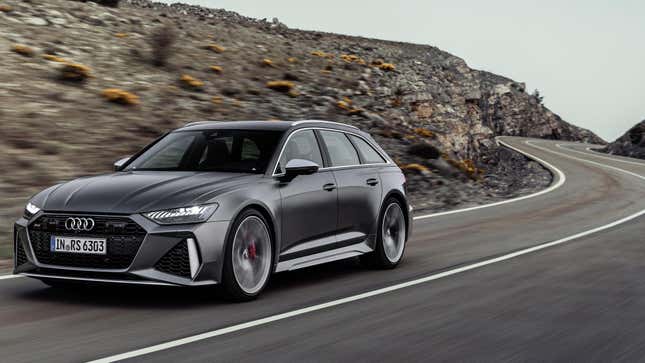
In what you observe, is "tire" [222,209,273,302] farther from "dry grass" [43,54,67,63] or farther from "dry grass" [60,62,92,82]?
"dry grass" [43,54,67,63]

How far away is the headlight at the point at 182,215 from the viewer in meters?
7.05

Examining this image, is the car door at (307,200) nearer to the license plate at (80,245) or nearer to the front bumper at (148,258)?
the front bumper at (148,258)

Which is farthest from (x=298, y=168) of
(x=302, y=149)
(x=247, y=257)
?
(x=247, y=257)

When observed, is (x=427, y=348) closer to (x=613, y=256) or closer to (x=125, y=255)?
(x=125, y=255)

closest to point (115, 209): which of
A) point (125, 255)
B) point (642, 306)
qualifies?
point (125, 255)

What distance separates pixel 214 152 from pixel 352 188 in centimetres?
162

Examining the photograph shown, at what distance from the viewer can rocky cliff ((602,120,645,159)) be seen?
58781mm

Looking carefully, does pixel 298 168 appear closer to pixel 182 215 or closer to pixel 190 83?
pixel 182 215

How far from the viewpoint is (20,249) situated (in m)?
7.49

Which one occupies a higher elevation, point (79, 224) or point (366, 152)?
point (366, 152)

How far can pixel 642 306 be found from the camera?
8.07 metres

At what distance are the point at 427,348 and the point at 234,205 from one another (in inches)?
83.2

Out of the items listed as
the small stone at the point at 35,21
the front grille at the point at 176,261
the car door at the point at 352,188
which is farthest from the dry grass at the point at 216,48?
the front grille at the point at 176,261

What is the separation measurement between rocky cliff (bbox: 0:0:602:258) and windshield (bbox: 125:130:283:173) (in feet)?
14.6
